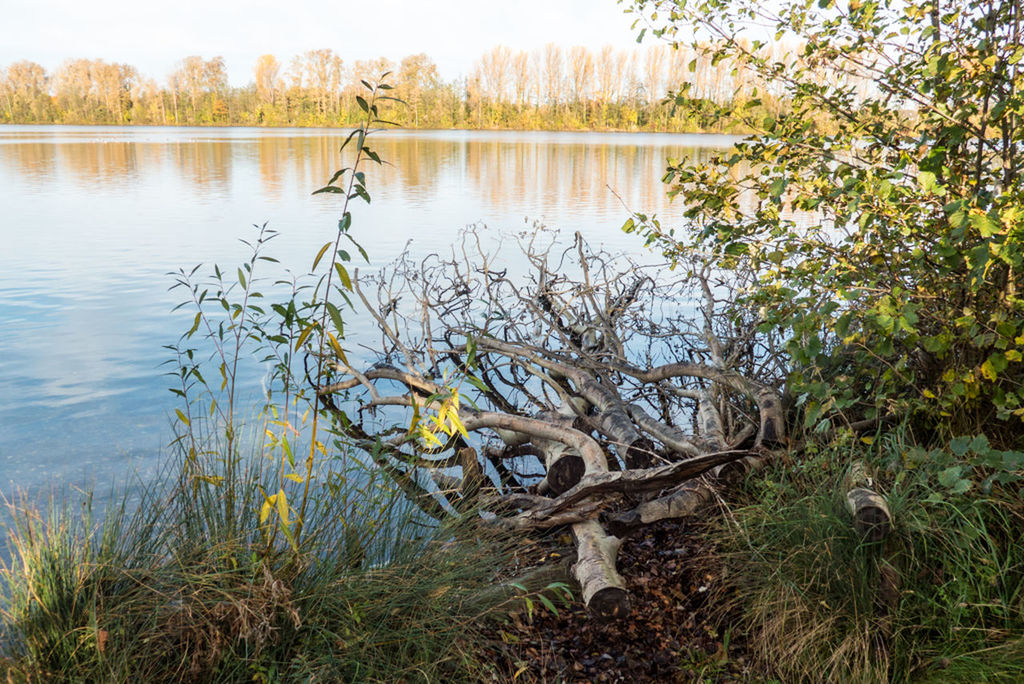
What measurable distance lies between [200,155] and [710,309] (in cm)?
3861

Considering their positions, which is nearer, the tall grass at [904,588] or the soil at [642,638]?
the tall grass at [904,588]

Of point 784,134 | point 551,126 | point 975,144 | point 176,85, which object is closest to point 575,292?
point 784,134

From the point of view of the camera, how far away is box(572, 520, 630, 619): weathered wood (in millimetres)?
3316

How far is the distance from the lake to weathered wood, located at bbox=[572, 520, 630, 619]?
7.65 feet

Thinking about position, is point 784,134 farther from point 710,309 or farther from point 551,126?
point 551,126

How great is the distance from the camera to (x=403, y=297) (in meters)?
10.5

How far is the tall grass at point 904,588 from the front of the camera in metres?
2.86

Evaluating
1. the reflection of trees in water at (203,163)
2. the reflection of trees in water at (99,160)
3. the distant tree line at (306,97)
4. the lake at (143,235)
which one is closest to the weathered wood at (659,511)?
the lake at (143,235)

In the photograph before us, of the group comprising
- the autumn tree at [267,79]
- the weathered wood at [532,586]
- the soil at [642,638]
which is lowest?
the soil at [642,638]

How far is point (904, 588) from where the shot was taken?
9.85 ft

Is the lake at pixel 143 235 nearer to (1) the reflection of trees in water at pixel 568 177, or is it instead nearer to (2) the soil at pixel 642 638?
(1) the reflection of trees in water at pixel 568 177

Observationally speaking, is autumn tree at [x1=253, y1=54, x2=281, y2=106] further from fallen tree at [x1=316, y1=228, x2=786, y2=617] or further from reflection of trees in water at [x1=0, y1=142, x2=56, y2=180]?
fallen tree at [x1=316, y1=228, x2=786, y2=617]

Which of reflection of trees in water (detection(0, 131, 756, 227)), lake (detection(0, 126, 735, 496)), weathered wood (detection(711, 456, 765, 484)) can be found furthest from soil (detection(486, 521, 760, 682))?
reflection of trees in water (detection(0, 131, 756, 227))

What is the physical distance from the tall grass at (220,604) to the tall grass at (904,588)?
124cm
